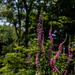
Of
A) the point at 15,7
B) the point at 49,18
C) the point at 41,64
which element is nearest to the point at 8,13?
the point at 15,7

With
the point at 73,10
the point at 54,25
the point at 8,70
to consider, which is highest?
the point at 73,10

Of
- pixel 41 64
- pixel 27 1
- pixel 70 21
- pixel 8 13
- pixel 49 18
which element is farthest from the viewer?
pixel 27 1

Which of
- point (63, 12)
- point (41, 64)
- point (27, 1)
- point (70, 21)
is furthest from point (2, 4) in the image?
point (41, 64)

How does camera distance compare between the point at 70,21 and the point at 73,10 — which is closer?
the point at 70,21

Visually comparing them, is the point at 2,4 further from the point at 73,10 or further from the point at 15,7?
→ the point at 73,10

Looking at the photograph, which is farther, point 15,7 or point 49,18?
point 15,7

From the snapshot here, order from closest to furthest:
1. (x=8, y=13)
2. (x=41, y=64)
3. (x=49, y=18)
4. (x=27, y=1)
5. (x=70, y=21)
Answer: (x=41, y=64) → (x=70, y=21) → (x=49, y=18) → (x=8, y=13) → (x=27, y=1)

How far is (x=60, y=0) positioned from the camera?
31.1ft

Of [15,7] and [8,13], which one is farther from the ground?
[15,7]

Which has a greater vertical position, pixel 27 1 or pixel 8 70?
pixel 27 1

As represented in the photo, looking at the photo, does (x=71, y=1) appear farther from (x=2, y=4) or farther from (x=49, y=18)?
(x=2, y=4)

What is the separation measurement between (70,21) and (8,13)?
6344mm

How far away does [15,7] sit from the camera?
41.6 ft

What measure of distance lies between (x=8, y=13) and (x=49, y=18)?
4708 millimetres
